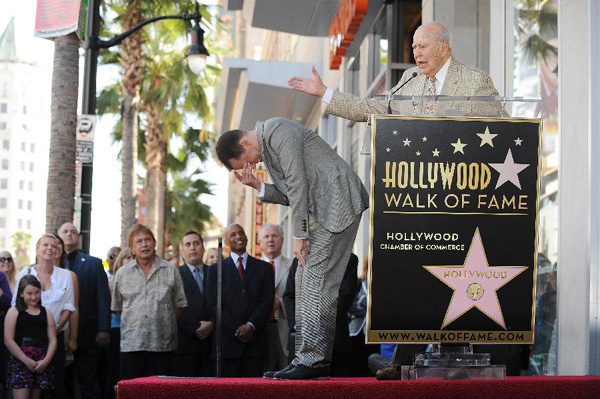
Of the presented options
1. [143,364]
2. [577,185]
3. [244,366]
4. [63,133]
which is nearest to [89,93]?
[63,133]

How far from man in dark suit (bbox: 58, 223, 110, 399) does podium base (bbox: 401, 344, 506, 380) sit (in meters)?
6.13

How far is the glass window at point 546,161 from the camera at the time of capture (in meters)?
8.08

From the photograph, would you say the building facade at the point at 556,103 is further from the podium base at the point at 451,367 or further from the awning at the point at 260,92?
the awning at the point at 260,92

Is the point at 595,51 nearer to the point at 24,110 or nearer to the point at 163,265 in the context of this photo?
the point at 163,265

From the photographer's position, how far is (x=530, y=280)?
233 inches

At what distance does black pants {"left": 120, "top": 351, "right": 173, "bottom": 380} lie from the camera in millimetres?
10570

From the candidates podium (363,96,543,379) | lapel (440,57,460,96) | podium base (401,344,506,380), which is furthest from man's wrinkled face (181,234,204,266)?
podium (363,96,543,379)

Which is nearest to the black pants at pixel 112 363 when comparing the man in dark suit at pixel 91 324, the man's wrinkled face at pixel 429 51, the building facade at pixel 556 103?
the man in dark suit at pixel 91 324

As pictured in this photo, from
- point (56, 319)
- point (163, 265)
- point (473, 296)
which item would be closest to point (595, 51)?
point (473, 296)

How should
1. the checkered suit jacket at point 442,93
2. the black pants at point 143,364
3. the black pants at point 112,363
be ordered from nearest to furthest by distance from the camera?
the checkered suit jacket at point 442,93, the black pants at point 143,364, the black pants at point 112,363

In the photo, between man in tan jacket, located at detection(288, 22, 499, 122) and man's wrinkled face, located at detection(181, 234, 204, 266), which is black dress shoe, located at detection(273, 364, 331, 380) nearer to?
man in tan jacket, located at detection(288, 22, 499, 122)

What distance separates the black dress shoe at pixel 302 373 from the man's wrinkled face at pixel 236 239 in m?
4.74

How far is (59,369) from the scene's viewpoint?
10.6 metres

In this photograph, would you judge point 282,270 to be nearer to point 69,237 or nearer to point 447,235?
point 69,237
